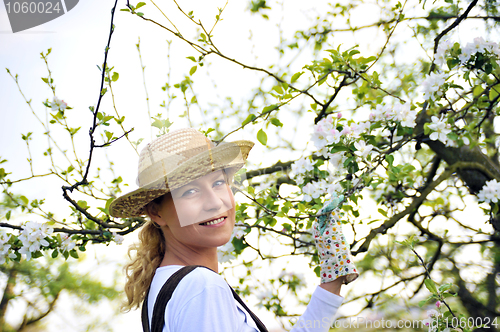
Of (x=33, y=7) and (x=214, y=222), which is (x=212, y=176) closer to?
(x=214, y=222)

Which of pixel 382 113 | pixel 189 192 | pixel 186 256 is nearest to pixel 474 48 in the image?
pixel 382 113

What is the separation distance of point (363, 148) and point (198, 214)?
36.7 inches

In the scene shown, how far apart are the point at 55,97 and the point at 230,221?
44.7 inches

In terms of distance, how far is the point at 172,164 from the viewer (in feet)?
4.05

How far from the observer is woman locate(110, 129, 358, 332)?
1.21 metres

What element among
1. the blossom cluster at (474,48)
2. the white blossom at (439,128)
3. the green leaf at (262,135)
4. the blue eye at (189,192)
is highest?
the blossom cluster at (474,48)

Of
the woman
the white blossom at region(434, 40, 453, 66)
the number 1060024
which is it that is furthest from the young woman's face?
the white blossom at region(434, 40, 453, 66)

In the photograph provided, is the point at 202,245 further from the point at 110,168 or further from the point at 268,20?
the point at 268,20

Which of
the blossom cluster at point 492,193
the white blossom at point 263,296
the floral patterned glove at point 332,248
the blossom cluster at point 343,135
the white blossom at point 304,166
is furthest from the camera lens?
the white blossom at point 263,296

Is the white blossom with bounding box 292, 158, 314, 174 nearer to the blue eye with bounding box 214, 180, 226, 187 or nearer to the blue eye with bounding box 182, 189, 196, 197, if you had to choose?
the blue eye with bounding box 214, 180, 226, 187

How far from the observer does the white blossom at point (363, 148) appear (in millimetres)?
1741

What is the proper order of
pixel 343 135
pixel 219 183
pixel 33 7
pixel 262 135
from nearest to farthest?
pixel 219 183 < pixel 262 135 < pixel 343 135 < pixel 33 7

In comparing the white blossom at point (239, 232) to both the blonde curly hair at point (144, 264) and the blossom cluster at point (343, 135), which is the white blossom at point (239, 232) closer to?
the blossom cluster at point (343, 135)

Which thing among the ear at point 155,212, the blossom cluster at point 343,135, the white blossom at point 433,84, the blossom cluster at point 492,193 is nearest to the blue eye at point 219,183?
the ear at point 155,212
